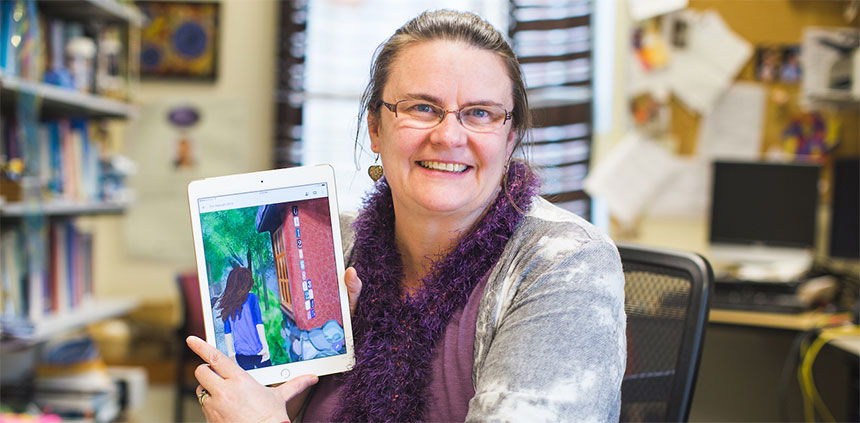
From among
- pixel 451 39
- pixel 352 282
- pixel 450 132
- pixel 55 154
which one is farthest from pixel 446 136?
pixel 55 154

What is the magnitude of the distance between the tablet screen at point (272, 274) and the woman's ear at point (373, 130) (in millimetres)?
176

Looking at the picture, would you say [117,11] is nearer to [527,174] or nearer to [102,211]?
[102,211]

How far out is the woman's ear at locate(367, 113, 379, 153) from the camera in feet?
4.00

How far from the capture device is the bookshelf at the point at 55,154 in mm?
2058

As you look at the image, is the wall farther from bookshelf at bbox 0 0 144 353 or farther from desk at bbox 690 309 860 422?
desk at bbox 690 309 860 422

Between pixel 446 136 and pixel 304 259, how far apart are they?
10.8 inches

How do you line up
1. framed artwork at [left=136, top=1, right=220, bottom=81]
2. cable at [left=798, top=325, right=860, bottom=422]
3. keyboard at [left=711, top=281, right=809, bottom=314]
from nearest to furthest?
cable at [left=798, top=325, right=860, bottom=422] < keyboard at [left=711, top=281, right=809, bottom=314] < framed artwork at [left=136, top=1, right=220, bottom=81]

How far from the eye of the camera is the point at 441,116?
3.61 feet

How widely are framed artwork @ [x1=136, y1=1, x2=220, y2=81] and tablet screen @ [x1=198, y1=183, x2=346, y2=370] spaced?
9.51 ft

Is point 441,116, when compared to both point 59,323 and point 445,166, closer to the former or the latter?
point 445,166

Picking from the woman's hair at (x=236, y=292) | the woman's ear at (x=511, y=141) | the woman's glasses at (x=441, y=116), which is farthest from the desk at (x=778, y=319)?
the woman's hair at (x=236, y=292)

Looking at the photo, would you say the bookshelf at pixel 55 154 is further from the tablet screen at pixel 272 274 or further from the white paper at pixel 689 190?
the white paper at pixel 689 190

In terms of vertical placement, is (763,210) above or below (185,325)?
above

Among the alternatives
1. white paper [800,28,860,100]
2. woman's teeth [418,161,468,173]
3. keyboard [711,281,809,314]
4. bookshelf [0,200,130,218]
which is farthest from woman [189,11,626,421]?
white paper [800,28,860,100]
